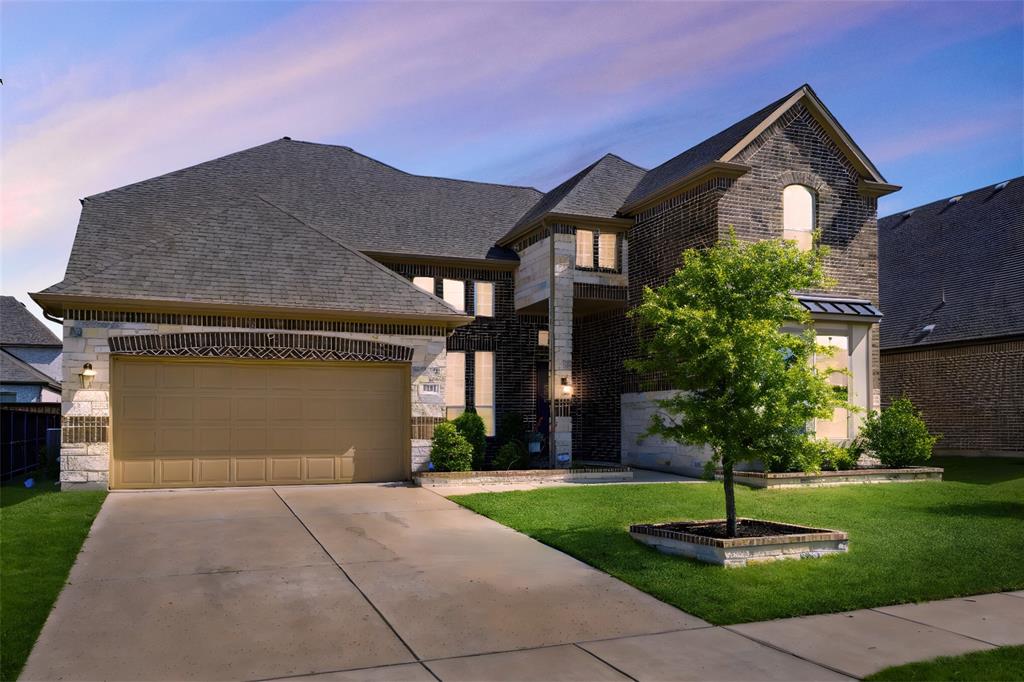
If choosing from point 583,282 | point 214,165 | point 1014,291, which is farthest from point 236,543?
point 1014,291

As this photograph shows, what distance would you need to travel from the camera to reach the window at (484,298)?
24.6m

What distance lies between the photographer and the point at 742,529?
11742 mm

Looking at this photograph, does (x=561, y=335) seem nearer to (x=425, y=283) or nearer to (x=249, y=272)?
(x=425, y=283)

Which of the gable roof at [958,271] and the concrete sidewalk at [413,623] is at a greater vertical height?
the gable roof at [958,271]

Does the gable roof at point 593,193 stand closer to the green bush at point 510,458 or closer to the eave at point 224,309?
the eave at point 224,309

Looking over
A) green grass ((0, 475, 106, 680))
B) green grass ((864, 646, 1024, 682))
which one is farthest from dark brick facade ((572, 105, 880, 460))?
green grass ((864, 646, 1024, 682))

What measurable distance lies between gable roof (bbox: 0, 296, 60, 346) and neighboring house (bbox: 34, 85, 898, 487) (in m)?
24.2

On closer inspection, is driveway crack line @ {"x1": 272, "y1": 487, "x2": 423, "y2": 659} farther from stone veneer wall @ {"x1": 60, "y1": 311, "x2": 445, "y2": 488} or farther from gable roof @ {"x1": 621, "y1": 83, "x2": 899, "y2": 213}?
gable roof @ {"x1": 621, "y1": 83, "x2": 899, "y2": 213}

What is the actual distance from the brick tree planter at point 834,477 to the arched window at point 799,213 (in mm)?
5590

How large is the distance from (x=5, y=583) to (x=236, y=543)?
119 inches

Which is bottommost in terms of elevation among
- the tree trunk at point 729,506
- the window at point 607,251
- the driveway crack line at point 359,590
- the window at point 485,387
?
the driveway crack line at point 359,590

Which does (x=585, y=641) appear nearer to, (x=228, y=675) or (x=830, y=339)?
(x=228, y=675)

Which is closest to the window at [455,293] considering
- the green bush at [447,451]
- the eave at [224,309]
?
the eave at [224,309]

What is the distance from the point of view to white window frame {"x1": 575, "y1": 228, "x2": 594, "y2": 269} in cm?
2233
